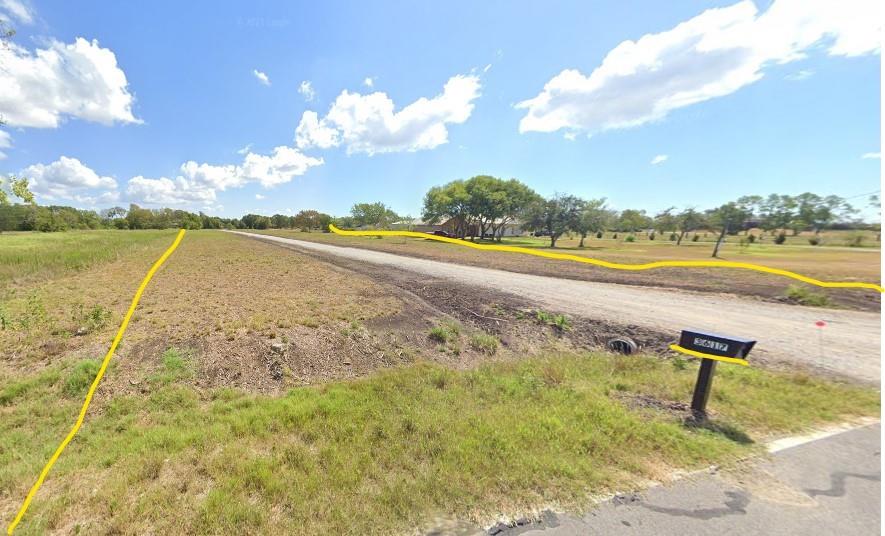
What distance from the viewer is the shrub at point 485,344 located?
6.60 m

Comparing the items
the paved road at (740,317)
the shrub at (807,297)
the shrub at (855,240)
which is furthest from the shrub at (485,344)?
the shrub at (855,240)

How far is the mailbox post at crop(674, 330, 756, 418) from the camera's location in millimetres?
3496

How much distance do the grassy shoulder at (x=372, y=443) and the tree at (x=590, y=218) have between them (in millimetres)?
44930

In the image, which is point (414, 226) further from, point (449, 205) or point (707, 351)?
point (707, 351)

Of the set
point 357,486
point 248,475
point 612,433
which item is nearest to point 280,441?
point 248,475

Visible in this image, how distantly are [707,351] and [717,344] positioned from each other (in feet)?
0.48

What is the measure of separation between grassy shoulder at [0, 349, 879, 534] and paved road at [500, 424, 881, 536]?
0.70ft

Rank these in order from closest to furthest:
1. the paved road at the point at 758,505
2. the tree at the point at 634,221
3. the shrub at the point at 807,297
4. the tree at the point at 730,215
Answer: the paved road at the point at 758,505, the shrub at the point at 807,297, the tree at the point at 730,215, the tree at the point at 634,221

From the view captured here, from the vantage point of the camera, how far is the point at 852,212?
5256 centimetres

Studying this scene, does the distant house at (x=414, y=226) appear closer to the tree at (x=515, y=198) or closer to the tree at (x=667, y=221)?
the tree at (x=515, y=198)

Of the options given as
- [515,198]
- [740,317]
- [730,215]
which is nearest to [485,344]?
[740,317]

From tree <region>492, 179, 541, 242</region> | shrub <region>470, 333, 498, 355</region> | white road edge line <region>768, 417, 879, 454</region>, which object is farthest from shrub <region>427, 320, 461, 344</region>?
tree <region>492, 179, 541, 242</region>

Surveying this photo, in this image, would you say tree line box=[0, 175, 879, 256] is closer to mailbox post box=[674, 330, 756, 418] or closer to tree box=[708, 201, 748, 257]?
tree box=[708, 201, 748, 257]

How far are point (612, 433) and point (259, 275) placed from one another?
15.4 m
